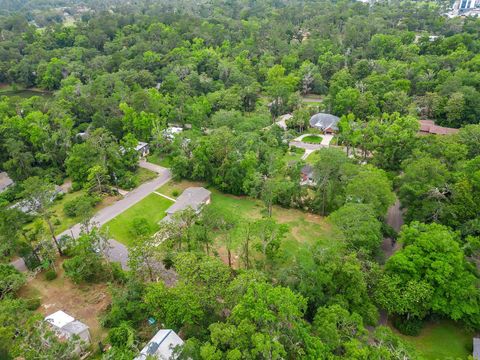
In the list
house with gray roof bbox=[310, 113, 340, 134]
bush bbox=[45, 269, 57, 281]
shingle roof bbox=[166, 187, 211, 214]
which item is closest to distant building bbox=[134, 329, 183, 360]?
bush bbox=[45, 269, 57, 281]

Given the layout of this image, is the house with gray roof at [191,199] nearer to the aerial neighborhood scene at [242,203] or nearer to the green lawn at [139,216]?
the aerial neighborhood scene at [242,203]

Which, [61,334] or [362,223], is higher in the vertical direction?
[362,223]

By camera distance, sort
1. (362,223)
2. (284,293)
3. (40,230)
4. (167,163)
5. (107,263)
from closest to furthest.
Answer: (284,293) → (362,223) → (107,263) → (40,230) → (167,163)

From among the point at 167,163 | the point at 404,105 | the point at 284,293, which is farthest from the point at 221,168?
the point at 404,105

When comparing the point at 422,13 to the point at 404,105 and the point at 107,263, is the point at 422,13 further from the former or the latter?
the point at 107,263

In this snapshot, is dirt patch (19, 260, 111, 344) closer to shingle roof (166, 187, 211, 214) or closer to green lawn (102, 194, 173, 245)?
green lawn (102, 194, 173, 245)

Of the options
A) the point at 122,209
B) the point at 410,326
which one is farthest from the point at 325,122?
the point at 410,326

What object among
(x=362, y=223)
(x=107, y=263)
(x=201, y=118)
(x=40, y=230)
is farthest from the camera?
(x=201, y=118)
